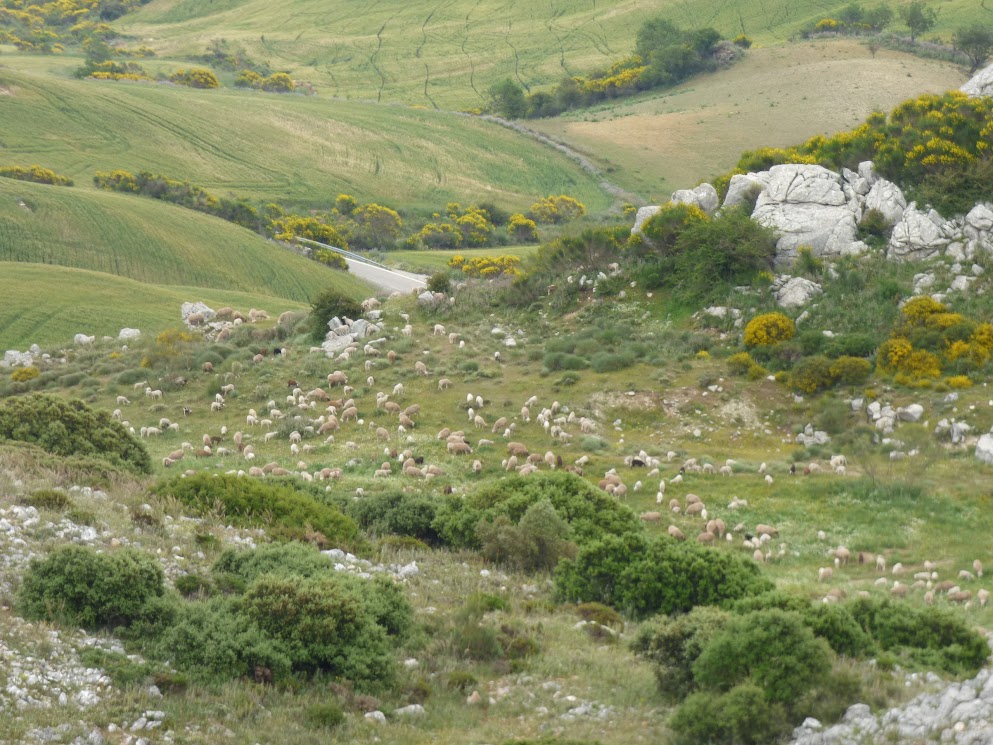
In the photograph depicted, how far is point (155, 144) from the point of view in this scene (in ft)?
379

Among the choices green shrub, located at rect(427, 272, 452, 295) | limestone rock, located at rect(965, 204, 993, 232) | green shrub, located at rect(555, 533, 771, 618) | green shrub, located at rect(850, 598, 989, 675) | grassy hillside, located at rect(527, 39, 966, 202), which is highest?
limestone rock, located at rect(965, 204, 993, 232)

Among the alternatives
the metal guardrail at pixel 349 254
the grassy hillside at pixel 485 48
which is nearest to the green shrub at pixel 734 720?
the metal guardrail at pixel 349 254

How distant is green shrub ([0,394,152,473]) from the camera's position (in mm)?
26797

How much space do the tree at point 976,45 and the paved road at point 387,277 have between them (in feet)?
269

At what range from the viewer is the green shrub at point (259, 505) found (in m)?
22.4

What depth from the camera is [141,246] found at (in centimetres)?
7562

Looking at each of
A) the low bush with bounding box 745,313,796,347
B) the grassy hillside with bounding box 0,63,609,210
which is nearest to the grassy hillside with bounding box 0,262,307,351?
the low bush with bounding box 745,313,796,347

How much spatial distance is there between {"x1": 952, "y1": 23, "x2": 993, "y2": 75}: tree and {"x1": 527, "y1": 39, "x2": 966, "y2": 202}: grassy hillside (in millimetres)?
4499

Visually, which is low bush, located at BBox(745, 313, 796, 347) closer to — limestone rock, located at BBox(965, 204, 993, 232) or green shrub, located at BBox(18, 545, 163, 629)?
limestone rock, located at BBox(965, 204, 993, 232)

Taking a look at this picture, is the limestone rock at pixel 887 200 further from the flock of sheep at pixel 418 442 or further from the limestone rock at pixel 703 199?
the flock of sheep at pixel 418 442

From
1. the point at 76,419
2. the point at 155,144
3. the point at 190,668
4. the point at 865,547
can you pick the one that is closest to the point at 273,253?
the point at 155,144

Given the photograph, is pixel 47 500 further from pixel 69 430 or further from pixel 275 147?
pixel 275 147

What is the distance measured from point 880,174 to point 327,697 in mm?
34501

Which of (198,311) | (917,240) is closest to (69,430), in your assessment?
(198,311)
